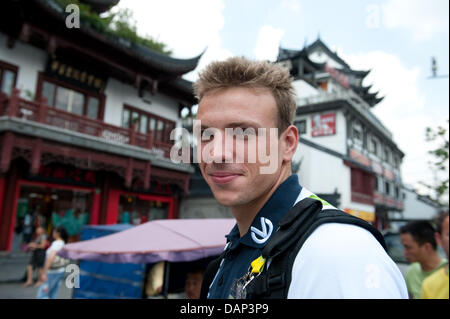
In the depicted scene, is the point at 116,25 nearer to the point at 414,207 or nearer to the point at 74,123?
the point at 74,123

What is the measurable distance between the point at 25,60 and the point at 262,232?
12.3 meters

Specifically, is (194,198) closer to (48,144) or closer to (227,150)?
(48,144)

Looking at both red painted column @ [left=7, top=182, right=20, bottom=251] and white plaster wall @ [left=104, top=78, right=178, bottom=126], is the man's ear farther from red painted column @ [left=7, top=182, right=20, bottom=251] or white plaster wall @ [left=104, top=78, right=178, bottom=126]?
white plaster wall @ [left=104, top=78, right=178, bottom=126]

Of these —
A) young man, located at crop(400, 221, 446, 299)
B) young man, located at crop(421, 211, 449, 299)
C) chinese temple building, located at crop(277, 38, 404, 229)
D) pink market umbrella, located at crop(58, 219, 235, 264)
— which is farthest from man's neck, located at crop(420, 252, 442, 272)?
chinese temple building, located at crop(277, 38, 404, 229)

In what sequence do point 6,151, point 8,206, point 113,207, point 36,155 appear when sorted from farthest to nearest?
point 113,207 < point 8,206 < point 36,155 < point 6,151

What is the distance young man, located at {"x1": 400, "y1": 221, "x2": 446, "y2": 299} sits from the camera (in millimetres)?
3400

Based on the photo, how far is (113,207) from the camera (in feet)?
42.8

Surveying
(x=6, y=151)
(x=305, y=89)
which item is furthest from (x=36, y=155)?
(x=305, y=89)

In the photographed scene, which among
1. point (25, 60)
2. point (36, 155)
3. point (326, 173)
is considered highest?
point (25, 60)

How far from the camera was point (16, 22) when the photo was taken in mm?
9672

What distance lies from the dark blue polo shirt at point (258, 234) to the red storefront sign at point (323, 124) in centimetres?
2091

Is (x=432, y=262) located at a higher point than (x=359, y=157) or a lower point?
lower

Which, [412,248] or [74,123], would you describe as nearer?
[412,248]

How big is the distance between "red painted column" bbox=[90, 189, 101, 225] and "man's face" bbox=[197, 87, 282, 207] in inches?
492
